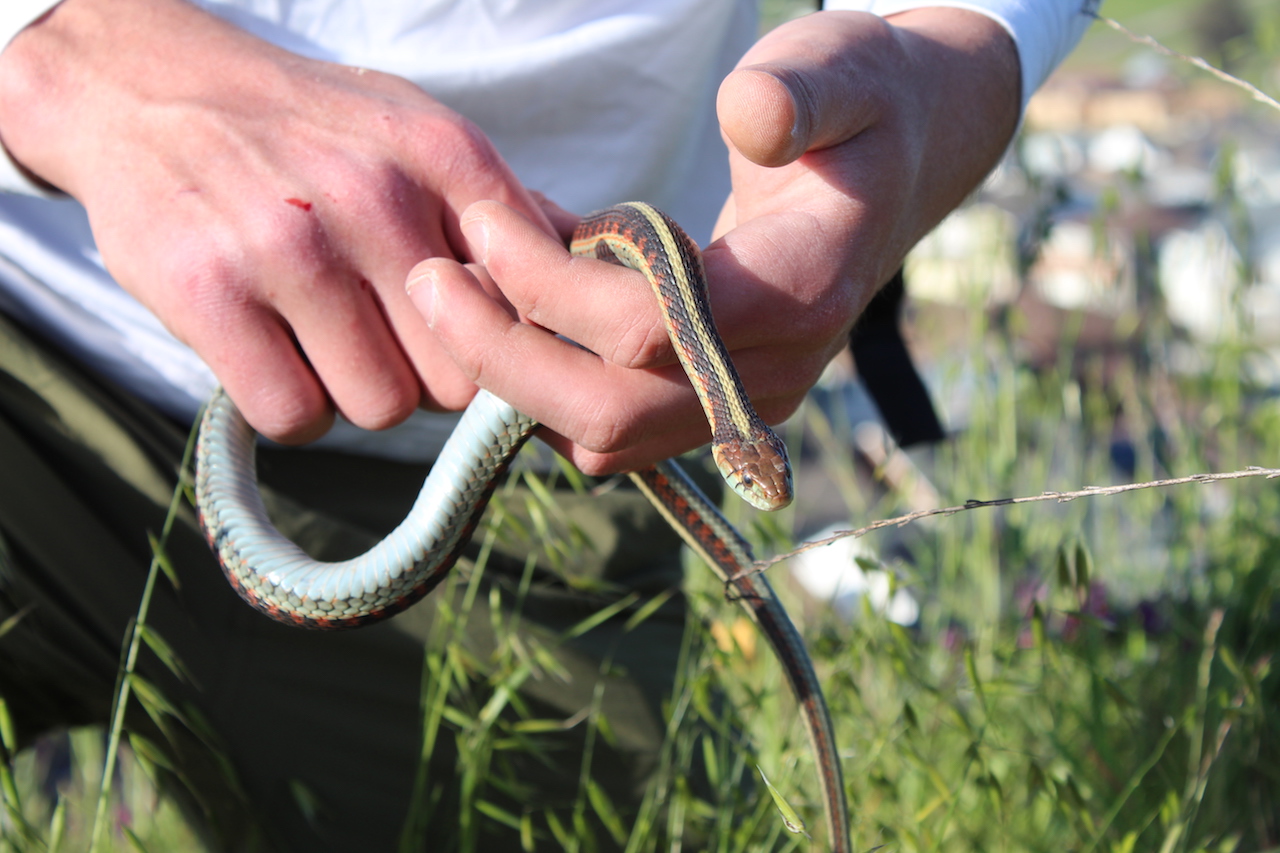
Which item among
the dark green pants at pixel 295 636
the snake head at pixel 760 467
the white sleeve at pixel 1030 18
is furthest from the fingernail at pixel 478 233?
the white sleeve at pixel 1030 18

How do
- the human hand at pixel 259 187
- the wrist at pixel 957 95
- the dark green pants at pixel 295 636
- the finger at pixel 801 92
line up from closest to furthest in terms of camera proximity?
1. the finger at pixel 801 92
2. the human hand at pixel 259 187
3. the wrist at pixel 957 95
4. the dark green pants at pixel 295 636

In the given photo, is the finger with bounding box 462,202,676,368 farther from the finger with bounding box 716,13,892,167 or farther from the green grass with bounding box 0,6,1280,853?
the green grass with bounding box 0,6,1280,853

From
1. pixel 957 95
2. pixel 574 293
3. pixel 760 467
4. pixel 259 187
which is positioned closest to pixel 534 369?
pixel 574 293

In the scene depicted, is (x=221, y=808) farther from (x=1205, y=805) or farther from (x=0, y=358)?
(x=1205, y=805)

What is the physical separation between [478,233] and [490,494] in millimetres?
310

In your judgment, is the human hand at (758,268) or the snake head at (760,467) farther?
the snake head at (760,467)

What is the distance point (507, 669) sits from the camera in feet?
4.42

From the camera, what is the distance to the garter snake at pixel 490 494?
3.27 ft

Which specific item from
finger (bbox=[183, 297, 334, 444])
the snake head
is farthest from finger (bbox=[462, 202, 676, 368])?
finger (bbox=[183, 297, 334, 444])

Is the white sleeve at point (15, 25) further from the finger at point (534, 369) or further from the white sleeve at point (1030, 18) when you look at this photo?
the white sleeve at point (1030, 18)

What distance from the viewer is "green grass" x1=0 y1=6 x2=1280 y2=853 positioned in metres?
1.24

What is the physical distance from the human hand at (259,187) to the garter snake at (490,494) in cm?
12

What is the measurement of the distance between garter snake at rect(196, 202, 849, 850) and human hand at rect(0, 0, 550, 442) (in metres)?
0.12

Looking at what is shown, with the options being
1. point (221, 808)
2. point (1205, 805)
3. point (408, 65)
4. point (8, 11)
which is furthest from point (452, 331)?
point (1205, 805)
